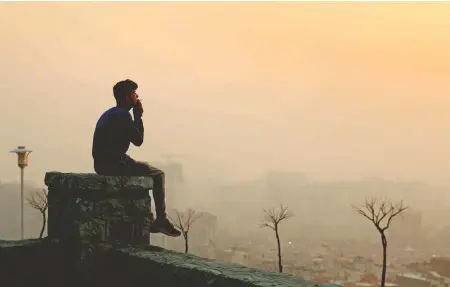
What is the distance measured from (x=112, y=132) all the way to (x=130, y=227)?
97cm

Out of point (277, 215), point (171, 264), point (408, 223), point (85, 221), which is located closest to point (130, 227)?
point (85, 221)

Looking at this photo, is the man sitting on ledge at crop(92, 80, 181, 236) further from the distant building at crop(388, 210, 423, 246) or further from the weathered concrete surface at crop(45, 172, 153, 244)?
the distant building at crop(388, 210, 423, 246)

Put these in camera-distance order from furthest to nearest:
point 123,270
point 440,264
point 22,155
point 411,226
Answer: point 411,226
point 440,264
point 22,155
point 123,270

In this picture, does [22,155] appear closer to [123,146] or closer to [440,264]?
[123,146]

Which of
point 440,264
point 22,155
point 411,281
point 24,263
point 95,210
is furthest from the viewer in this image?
point 440,264

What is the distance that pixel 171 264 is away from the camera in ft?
13.0

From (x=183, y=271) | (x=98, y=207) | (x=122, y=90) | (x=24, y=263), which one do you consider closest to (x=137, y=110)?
(x=122, y=90)

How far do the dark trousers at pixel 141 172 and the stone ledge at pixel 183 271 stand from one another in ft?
2.09

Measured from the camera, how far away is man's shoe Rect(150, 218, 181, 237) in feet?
17.2

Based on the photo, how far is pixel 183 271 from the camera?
3803 mm

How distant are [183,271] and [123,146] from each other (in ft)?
6.10

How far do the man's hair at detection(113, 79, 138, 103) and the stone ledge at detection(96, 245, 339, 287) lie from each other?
1554 millimetres

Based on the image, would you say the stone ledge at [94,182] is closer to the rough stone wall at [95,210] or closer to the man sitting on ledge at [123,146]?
the rough stone wall at [95,210]

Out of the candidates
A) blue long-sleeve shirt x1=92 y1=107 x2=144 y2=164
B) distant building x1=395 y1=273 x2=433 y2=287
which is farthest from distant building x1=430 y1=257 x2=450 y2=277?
blue long-sleeve shirt x1=92 y1=107 x2=144 y2=164
